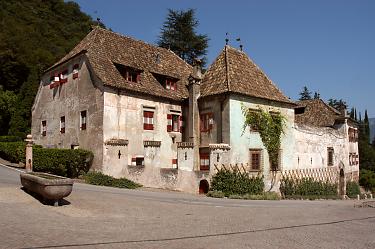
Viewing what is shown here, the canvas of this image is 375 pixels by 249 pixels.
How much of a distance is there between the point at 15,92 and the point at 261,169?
38173 millimetres

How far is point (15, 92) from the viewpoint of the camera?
53.1 meters

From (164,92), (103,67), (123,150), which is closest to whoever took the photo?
(123,150)

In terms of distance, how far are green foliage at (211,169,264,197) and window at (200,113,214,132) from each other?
→ 191 inches

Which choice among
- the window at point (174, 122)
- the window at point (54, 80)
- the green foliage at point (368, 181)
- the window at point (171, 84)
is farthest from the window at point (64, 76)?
the green foliage at point (368, 181)

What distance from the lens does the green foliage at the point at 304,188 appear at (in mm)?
30266

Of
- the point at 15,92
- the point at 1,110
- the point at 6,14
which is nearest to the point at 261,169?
the point at 1,110

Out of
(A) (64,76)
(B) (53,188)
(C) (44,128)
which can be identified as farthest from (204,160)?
(B) (53,188)

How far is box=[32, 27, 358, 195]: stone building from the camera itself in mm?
26859

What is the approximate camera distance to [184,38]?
55.5 metres

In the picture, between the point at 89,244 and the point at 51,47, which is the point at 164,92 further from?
the point at 51,47

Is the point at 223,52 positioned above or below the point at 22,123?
above

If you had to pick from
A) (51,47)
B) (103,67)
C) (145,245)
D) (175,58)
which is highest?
(51,47)

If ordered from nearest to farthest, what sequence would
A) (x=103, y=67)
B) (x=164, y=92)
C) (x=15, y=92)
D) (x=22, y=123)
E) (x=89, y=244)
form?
(x=89, y=244), (x=103, y=67), (x=164, y=92), (x=22, y=123), (x=15, y=92)

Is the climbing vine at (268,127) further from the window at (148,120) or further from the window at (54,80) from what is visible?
the window at (54,80)
